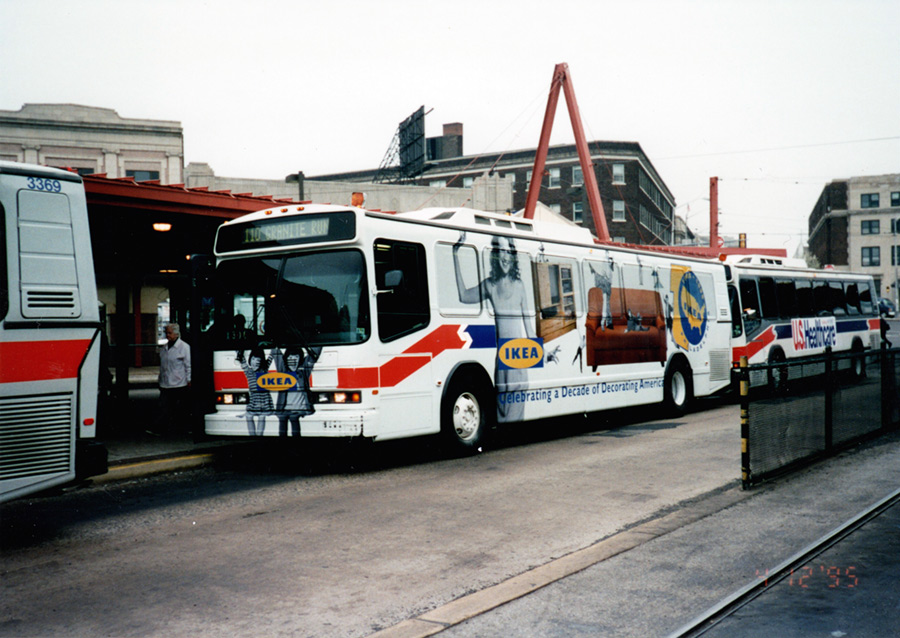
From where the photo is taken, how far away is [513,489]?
29.2 ft

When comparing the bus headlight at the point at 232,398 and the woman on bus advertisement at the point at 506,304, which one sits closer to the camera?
the bus headlight at the point at 232,398

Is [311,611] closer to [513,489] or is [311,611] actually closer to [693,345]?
[513,489]

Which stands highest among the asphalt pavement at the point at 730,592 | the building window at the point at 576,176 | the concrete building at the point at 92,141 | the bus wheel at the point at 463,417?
the building window at the point at 576,176

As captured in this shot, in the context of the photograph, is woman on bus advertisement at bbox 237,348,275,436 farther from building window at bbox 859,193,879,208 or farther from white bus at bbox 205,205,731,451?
building window at bbox 859,193,879,208

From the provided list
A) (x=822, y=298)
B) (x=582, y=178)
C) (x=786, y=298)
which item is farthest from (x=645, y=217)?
(x=786, y=298)

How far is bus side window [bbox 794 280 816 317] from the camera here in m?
22.1

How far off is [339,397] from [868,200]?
104 m

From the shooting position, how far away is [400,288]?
10242 mm

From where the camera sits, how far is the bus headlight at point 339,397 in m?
9.70

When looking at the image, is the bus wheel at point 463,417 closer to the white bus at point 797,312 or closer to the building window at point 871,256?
the white bus at point 797,312

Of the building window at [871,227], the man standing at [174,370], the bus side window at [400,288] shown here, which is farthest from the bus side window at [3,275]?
the building window at [871,227]

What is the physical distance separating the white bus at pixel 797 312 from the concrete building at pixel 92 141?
28866mm

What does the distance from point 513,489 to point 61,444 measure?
443 centimetres

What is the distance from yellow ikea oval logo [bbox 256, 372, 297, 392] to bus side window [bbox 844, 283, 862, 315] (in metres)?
20.2
